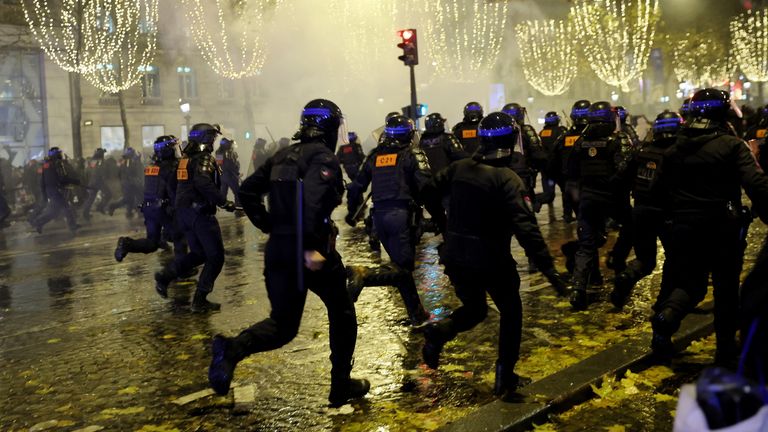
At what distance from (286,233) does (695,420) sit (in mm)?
2741

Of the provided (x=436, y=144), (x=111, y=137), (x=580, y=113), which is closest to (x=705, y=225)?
(x=580, y=113)

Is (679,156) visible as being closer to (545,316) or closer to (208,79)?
(545,316)

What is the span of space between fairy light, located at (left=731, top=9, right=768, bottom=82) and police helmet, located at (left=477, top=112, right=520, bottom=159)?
36997mm

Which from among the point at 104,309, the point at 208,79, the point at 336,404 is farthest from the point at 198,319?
the point at 208,79

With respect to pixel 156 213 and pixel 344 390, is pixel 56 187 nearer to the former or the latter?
pixel 156 213

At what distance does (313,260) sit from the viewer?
408 centimetres

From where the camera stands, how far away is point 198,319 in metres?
6.84

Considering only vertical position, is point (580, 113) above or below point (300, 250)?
above

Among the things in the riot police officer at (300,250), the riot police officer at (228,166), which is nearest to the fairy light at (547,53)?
the riot police officer at (228,166)

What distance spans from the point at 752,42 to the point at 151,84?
104 ft

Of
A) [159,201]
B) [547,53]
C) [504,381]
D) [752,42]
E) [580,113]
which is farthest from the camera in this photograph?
[547,53]

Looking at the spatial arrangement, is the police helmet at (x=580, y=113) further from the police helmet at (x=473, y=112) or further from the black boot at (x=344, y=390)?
the black boot at (x=344, y=390)

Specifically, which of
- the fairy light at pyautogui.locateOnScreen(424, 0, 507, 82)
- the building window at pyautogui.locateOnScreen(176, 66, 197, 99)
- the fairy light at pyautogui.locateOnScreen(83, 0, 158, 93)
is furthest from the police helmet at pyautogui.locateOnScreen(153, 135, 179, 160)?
the fairy light at pyautogui.locateOnScreen(424, 0, 507, 82)

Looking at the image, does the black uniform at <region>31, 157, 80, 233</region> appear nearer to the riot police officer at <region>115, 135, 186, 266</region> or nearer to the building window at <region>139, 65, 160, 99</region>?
the riot police officer at <region>115, 135, 186, 266</region>
